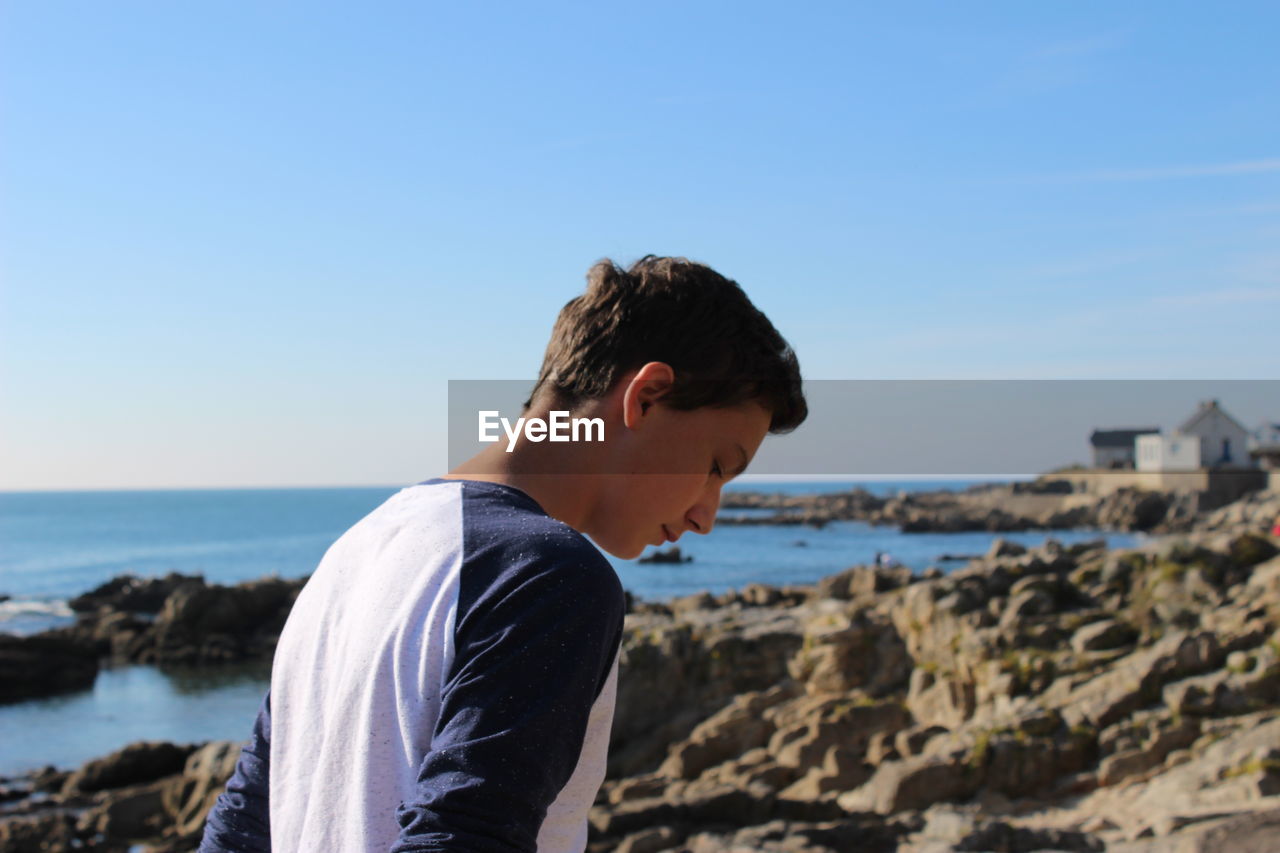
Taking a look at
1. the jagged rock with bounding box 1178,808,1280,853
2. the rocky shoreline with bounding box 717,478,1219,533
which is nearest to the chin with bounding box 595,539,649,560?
the jagged rock with bounding box 1178,808,1280,853

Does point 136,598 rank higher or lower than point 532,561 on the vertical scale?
lower

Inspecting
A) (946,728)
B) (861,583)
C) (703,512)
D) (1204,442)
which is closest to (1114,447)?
(1204,442)

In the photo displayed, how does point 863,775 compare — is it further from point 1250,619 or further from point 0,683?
point 0,683

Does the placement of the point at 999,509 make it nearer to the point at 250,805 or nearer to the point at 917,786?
the point at 917,786

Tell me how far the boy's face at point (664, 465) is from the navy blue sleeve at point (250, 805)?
1.75ft

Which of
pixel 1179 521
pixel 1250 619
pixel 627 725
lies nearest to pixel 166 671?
pixel 627 725

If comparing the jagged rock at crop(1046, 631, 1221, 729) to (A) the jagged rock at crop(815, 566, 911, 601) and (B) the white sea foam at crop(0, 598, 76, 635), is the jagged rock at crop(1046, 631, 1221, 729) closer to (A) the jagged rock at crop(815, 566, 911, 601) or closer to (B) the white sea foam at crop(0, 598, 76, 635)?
(A) the jagged rock at crop(815, 566, 911, 601)

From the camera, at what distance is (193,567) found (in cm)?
7212

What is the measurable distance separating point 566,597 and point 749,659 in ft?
53.6

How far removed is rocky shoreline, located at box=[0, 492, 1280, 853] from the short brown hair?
446cm

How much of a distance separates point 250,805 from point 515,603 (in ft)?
2.19

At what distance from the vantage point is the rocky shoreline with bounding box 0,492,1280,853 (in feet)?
24.9

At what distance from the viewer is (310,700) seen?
52.5 inches

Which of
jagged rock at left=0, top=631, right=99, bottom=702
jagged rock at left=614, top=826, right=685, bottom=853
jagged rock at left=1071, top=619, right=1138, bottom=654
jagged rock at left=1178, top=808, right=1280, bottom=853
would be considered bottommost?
jagged rock at left=0, top=631, right=99, bottom=702
